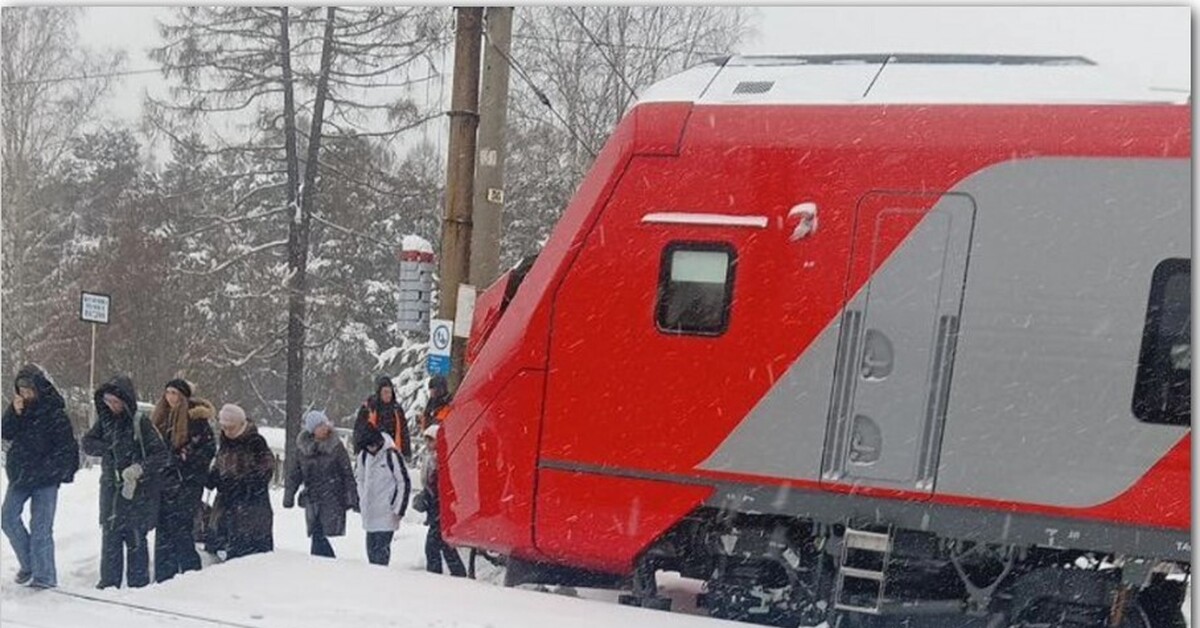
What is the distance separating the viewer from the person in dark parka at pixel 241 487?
266 inches

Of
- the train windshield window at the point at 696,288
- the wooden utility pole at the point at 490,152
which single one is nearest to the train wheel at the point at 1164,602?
the train windshield window at the point at 696,288

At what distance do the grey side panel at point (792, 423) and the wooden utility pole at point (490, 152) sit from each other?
3186 millimetres

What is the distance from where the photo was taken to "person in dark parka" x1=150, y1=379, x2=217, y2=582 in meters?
6.66

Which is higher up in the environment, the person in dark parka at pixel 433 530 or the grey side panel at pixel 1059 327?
the grey side panel at pixel 1059 327

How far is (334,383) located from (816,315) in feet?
47.0

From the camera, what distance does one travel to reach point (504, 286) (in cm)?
635

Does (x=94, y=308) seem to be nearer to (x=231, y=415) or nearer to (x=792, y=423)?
(x=231, y=415)

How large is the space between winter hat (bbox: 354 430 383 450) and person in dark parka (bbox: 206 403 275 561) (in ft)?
2.08

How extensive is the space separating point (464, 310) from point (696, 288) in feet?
9.07

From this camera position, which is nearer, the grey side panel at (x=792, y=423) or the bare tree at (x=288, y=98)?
the grey side panel at (x=792, y=423)

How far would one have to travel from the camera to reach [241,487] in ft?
22.2

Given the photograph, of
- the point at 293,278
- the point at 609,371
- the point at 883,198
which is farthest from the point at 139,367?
the point at 883,198

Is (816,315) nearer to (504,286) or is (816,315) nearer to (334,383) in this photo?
(504,286)

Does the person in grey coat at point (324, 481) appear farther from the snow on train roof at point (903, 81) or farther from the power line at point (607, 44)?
the power line at point (607, 44)
